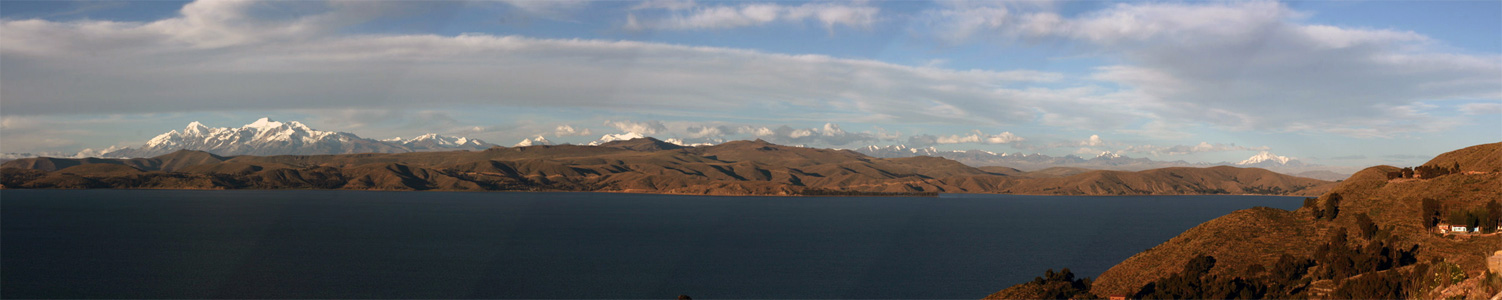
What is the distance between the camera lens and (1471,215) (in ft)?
244

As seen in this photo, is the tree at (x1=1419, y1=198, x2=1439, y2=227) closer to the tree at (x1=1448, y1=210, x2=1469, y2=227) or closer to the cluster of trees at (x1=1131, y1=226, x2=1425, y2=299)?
the tree at (x1=1448, y1=210, x2=1469, y2=227)

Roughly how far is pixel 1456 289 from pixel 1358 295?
23.8ft

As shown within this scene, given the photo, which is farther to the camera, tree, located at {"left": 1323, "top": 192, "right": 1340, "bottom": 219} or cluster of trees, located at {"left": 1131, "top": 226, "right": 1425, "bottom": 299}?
tree, located at {"left": 1323, "top": 192, "right": 1340, "bottom": 219}

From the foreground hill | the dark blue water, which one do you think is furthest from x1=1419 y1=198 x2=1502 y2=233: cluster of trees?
the dark blue water

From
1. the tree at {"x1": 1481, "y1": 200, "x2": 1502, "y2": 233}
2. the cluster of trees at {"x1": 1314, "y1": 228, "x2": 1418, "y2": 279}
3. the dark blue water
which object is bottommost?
the dark blue water

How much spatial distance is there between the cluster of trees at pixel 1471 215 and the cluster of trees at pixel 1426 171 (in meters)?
14.4

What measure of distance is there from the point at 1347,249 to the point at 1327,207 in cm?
1815

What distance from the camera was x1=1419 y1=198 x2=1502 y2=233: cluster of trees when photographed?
2894 inches

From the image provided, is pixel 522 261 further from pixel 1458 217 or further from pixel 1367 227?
pixel 1458 217

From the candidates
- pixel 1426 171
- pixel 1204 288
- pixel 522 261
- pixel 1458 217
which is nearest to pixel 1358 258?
pixel 1204 288

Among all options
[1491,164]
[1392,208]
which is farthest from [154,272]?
[1491,164]

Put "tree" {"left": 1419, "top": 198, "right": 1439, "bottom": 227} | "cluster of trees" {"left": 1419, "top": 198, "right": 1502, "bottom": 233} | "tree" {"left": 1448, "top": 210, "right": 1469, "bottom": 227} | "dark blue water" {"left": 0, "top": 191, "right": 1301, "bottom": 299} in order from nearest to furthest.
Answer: "cluster of trees" {"left": 1419, "top": 198, "right": 1502, "bottom": 233} < "tree" {"left": 1448, "top": 210, "right": 1469, "bottom": 227} < "tree" {"left": 1419, "top": 198, "right": 1439, "bottom": 227} < "dark blue water" {"left": 0, "top": 191, "right": 1301, "bottom": 299}

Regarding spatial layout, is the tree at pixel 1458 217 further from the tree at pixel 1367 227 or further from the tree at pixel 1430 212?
the tree at pixel 1367 227

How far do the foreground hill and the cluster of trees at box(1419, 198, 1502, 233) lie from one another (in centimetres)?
11
